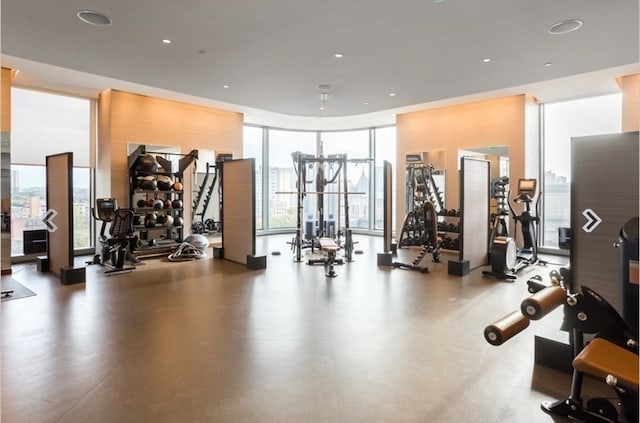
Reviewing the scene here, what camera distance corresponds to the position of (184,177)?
9109 mm

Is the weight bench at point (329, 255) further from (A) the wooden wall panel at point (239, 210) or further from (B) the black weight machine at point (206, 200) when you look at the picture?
(B) the black weight machine at point (206, 200)

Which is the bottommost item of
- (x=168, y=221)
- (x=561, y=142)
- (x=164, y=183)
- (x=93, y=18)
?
(x=168, y=221)

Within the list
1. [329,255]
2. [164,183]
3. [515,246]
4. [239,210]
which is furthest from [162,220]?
[515,246]

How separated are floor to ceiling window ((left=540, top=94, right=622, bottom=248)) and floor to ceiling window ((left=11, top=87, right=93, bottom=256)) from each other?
10.8 metres

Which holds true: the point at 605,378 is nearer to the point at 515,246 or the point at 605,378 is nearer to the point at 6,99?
the point at 515,246

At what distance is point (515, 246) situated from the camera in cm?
658

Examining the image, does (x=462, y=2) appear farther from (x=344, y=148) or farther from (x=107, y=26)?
(x=344, y=148)

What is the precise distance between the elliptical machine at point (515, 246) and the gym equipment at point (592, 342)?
397 cm

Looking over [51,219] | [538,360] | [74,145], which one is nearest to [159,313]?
[51,219]

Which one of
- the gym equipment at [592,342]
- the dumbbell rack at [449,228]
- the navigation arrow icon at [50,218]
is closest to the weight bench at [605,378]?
the gym equipment at [592,342]

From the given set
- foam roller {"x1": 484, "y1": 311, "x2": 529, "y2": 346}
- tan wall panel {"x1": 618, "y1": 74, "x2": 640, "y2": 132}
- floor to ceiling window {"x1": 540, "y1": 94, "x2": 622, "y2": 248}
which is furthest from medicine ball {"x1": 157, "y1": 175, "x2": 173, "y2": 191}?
tan wall panel {"x1": 618, "y1": 74, "x2": 640, "y2": 132}

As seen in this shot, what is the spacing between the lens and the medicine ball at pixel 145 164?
788cm

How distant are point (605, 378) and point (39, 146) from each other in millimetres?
9535

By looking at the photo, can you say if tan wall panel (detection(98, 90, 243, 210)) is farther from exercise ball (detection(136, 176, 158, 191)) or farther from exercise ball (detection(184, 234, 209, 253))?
exercise ball (detection(184, 234, 209, 253))
